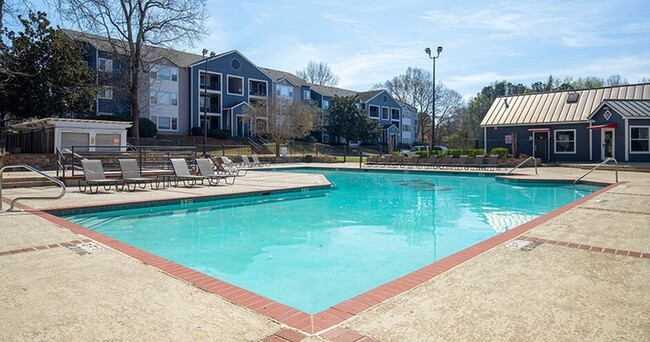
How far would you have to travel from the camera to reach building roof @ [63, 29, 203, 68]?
30.0 m

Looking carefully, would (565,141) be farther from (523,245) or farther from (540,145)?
(523,245)

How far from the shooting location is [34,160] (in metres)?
18.7

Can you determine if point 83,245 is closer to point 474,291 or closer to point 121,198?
point 474,291

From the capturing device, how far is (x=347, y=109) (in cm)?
4694

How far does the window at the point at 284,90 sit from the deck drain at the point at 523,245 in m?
43.8

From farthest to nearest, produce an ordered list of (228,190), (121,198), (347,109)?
(347,109) < (228,190) < (121,198)

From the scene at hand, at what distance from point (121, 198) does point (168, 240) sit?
3800mm

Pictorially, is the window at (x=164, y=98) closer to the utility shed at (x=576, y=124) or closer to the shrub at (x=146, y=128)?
the shrub at (x=146, y=128)

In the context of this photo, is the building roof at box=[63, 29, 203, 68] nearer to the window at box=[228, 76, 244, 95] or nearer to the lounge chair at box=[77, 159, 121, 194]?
the window at box=[228, 76, 244, 95]

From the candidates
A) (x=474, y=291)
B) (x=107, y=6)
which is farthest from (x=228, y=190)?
(x=107, y=6)

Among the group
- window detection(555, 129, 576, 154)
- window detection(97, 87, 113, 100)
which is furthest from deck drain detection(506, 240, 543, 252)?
window detection(97, 87, 113, 100)

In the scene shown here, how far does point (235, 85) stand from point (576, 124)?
31541 mm

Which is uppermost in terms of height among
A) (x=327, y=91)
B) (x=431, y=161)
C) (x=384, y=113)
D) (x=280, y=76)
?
(x=280, y=76)

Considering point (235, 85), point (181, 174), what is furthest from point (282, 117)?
point (181, 174)
